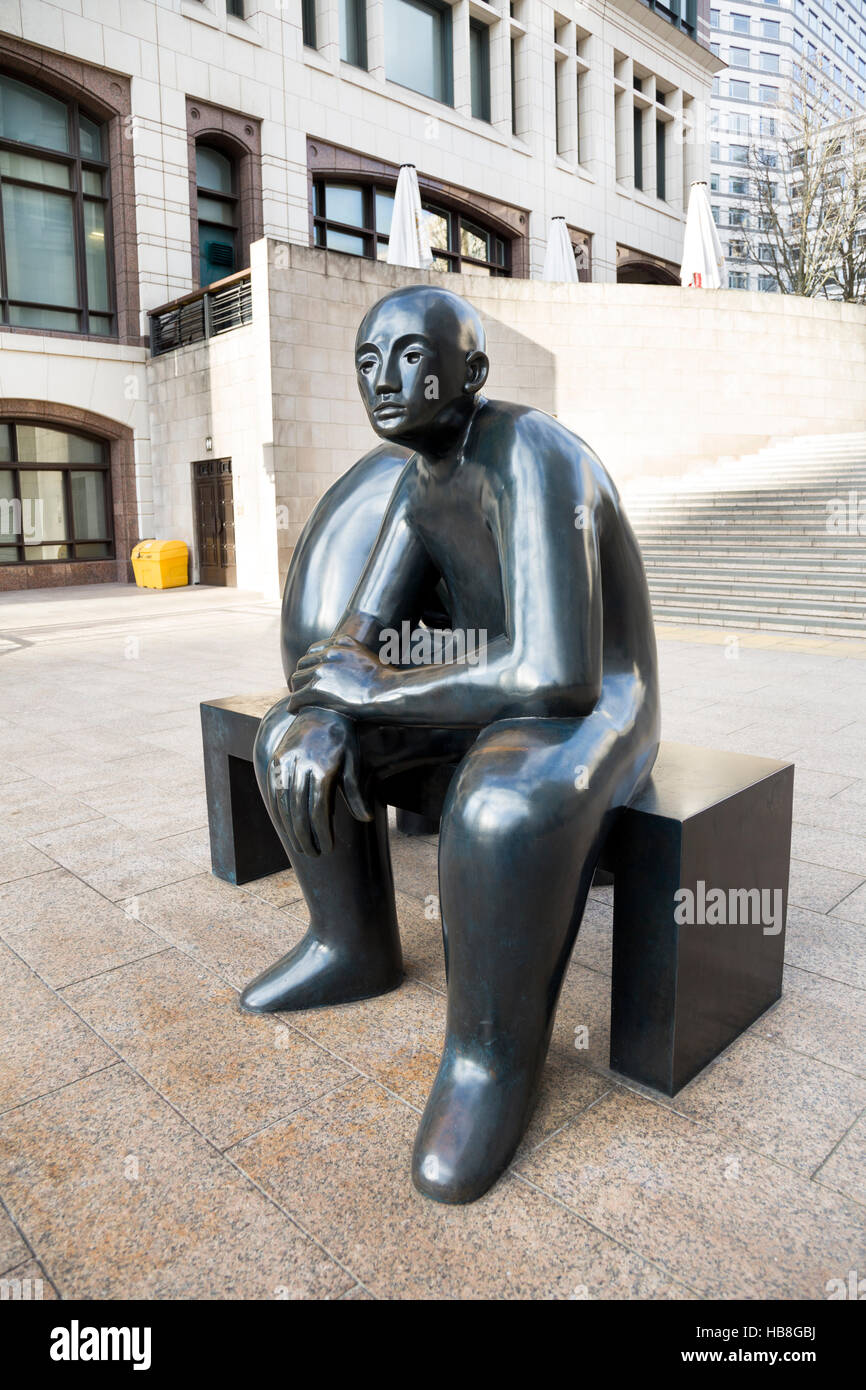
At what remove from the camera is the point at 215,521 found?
54.1ft

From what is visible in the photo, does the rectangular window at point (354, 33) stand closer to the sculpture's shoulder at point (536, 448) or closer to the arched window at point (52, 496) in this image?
the arched window at point (52, 496)

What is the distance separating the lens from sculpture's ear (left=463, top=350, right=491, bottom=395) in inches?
83.5

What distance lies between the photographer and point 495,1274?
5.25ft

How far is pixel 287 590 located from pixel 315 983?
118cm

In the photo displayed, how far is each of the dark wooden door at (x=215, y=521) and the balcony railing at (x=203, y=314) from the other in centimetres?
222

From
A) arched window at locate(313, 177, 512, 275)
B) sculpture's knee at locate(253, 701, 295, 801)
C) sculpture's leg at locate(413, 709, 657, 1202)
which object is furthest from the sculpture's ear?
arched window at locate(313, 177, 512, 275)

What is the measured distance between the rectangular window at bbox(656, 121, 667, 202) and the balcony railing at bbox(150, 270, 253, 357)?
60.8 ft

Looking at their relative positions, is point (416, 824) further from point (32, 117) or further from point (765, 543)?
point (32, 117)

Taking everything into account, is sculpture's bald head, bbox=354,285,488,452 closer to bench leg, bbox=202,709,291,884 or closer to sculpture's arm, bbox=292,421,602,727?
sculpture's arm, bbox=292,421,602,727

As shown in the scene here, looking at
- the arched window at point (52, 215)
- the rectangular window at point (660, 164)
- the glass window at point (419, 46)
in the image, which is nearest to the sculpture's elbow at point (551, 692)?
the arched window at point (52, 215)

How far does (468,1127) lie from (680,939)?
60cm

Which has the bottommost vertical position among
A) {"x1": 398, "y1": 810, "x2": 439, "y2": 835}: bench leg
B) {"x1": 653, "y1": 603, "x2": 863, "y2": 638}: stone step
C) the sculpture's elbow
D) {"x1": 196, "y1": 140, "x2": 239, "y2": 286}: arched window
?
{"x1": 398, "y1": 810, "x2": 439, "y2": 835}: bench leg

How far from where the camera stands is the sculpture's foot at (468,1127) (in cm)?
179
